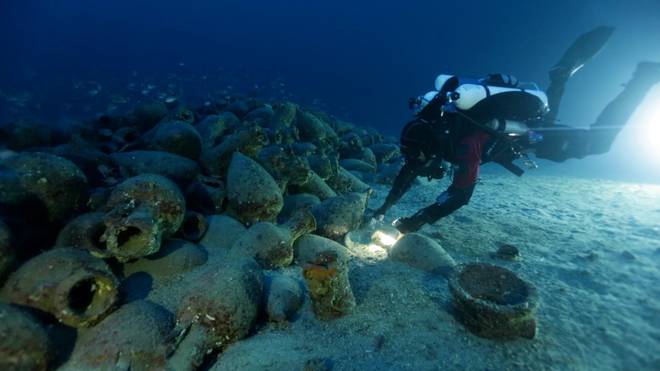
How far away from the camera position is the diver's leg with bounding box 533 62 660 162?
23.2 ft

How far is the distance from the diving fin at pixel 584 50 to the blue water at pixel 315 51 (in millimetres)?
11435

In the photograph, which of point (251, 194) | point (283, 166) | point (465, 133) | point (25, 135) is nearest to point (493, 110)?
point (465, 133)

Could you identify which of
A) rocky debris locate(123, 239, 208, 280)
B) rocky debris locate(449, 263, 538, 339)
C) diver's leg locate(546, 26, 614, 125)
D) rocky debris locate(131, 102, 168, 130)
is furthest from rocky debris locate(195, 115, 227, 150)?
diver's leg locate(546, 26, 614, 125)

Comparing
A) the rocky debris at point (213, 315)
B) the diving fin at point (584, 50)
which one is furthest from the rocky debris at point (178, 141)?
the diving fin at point (584, 50)

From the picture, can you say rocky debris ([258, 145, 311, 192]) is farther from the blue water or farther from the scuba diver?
the blue water

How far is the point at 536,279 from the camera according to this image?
4.39 metres

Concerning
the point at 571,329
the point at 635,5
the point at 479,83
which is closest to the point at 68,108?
the point at 479,83

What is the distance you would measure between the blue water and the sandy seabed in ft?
50.9

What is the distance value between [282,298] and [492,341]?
1.87 meters

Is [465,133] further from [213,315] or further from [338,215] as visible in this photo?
[213,315]

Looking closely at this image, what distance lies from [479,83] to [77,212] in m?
5.74

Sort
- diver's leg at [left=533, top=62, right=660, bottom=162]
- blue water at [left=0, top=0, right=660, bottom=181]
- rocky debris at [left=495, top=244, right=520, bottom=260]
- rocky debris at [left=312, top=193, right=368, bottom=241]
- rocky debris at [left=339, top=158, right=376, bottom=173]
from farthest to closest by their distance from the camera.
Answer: blue water at [left=0, top=0, right=660, bottom=181] < rocky debris at [left=339, top=158, right=376, bottom=173] < diver's leg at [left=533, top=62, right=660, bottom=162] < rocky debris at [left=495, top=244, right=520, bottom=260] < rocky debris at [left=312, top=193, right=368, bottom=241]

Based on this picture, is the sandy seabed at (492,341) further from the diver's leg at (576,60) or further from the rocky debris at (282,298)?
the diver's leg at (576,60)

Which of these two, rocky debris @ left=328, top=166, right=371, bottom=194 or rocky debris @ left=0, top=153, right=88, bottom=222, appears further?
rocky debris @ left=328, top=166, right=371, bottom=194
